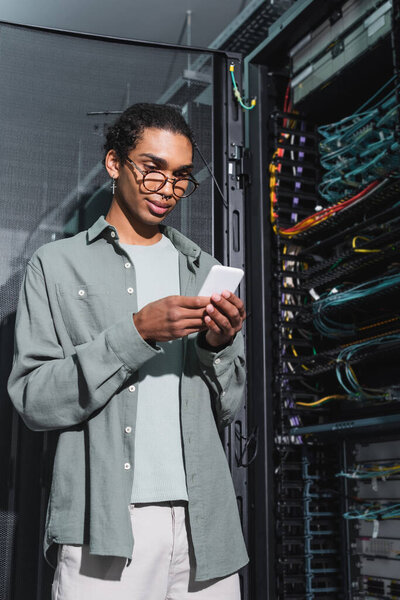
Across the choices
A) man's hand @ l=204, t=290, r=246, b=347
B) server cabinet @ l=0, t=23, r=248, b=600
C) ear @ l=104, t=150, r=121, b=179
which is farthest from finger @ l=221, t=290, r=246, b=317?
server cabinet @ l=0, t=23, r=248, b=600

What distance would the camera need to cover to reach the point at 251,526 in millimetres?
1772

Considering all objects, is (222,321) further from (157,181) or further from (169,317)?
(157,181)

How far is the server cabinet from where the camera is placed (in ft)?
4.95

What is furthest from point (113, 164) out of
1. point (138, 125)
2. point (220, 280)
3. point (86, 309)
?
point (220, 280)

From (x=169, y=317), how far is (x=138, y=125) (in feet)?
1.86

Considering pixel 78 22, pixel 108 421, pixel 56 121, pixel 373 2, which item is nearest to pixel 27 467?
pixel 108 421

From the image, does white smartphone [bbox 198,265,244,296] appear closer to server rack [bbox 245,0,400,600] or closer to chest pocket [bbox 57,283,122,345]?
chest pocket [bbox 57,283,122,345]

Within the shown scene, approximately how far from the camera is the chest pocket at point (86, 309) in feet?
4.27

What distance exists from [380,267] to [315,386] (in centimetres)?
42

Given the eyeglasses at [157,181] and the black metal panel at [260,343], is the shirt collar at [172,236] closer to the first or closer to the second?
the eyeglasses at [157,181]

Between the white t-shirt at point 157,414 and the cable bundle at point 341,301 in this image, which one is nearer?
the white t-shirt at point 157,414

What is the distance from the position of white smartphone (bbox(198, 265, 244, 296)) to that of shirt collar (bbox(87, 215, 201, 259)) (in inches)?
12.6

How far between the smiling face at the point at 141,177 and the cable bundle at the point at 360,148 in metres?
0.66

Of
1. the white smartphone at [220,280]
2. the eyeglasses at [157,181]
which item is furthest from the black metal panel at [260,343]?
the white smartphone at [220,280]
